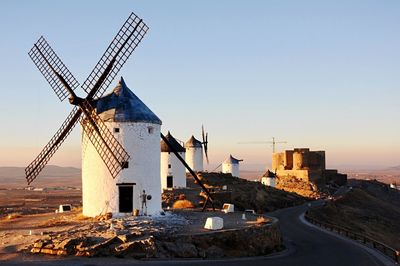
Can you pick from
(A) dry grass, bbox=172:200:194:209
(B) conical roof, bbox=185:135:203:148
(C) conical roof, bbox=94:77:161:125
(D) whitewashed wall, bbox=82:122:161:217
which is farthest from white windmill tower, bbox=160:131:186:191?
(D) whitewashed wall, bbox=82:122:161:217

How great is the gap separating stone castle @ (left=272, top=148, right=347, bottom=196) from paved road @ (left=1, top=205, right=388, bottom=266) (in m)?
41.6

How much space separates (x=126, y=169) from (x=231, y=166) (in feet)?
167

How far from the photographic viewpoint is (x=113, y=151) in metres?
26.5

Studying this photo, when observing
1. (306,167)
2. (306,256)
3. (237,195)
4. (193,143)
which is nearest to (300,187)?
(306,167)

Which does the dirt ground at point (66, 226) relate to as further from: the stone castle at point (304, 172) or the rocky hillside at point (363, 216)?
the stone castle at point (304, 172)

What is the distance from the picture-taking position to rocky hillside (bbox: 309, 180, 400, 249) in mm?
45375

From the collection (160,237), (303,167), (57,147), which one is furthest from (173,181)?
(303,167)

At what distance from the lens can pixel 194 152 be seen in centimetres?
6781

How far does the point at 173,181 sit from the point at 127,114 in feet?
→ 79.1

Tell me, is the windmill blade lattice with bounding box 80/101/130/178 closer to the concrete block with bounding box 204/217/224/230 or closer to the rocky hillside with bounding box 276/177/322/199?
the concrete block with bounding box 204/217/224/230

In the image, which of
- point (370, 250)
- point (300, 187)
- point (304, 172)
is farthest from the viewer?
point (304, 172)

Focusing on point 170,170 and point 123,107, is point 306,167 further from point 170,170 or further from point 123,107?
point 123,107

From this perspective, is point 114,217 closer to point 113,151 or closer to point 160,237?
point 113,151

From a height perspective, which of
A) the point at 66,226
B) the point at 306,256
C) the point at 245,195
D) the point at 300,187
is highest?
the point at 66,226
